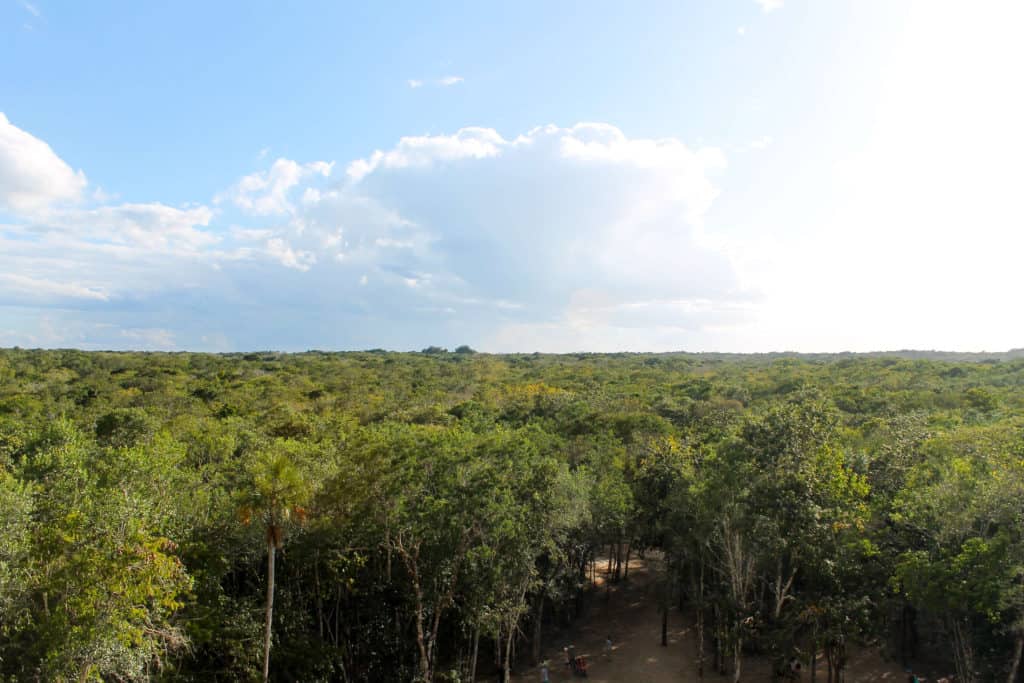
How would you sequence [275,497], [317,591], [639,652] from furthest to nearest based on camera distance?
1. [639,652]
2. [317,591]
3. [275,497]

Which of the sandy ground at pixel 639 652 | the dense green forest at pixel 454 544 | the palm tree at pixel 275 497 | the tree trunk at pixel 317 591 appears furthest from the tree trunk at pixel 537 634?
the palm tree at pixel 275 497

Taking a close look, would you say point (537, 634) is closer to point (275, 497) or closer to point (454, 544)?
point (454, 544)

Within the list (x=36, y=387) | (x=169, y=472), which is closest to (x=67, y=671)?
(x=169, y=472)

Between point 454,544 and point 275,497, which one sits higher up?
point 275,497

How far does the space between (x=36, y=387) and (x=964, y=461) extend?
71.3 meters

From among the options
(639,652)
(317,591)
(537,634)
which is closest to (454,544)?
(317,591)

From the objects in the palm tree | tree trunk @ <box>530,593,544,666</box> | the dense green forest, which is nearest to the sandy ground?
tree trunk @ <box>530,593,544,666</box>

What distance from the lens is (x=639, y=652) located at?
27.9 metres

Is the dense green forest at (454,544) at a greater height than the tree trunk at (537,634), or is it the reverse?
the dense green forest at (454,544)

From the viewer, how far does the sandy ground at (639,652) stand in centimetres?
2486

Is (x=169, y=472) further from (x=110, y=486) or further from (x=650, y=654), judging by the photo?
(x=650, y=654)

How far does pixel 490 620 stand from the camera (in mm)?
21094

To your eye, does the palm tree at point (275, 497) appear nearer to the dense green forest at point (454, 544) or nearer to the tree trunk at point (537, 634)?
the dense green forest at point (454, 544)

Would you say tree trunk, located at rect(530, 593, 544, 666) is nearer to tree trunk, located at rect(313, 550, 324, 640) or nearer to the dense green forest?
the dense green forest
